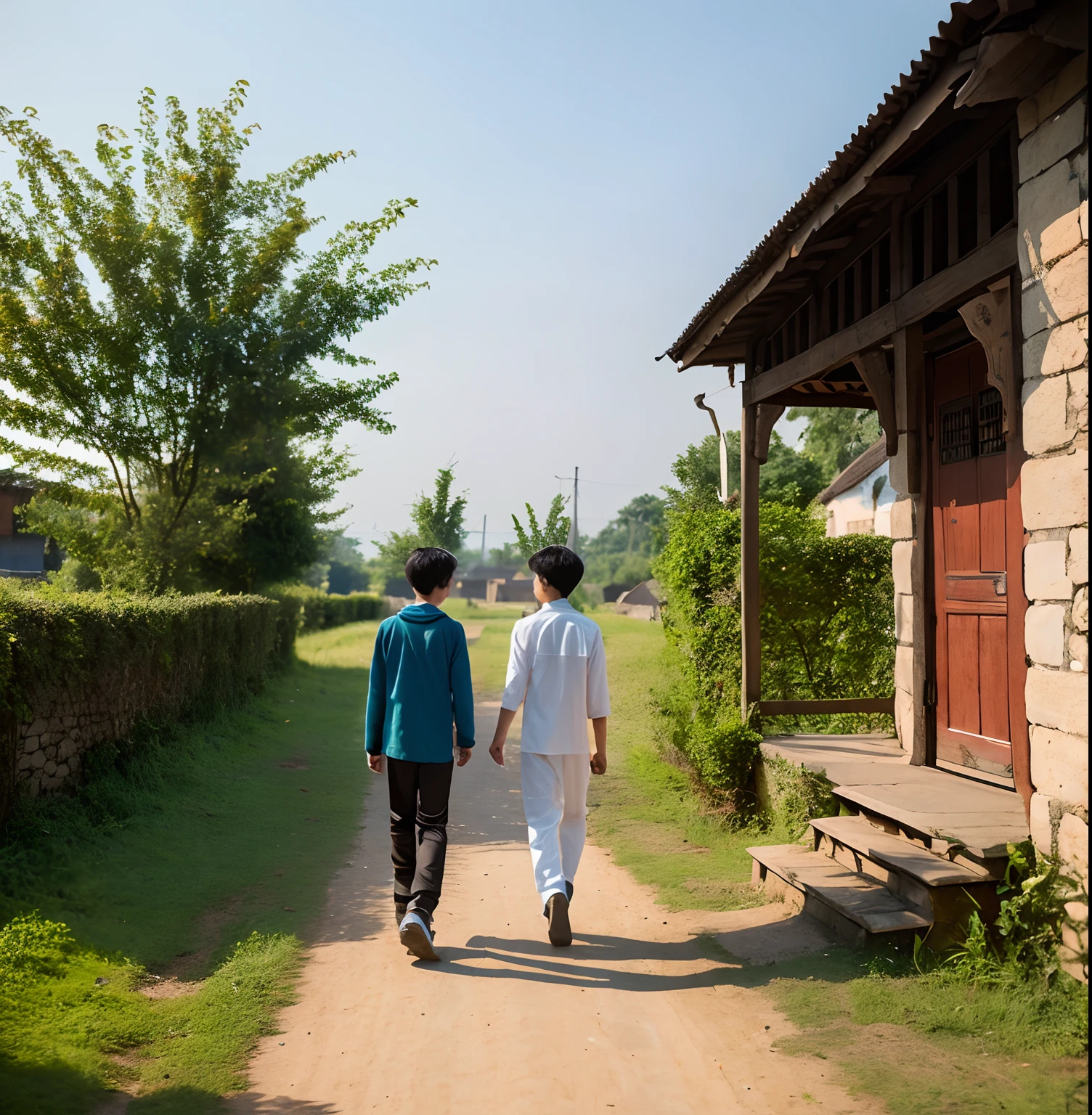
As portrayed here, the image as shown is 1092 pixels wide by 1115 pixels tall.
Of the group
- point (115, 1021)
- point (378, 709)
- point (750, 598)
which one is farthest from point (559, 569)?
point (750, 598)

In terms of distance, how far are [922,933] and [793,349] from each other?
504 cm

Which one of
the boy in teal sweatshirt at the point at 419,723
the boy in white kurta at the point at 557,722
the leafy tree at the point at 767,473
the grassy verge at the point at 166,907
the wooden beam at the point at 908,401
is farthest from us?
the leafy tree at the point at 767,473

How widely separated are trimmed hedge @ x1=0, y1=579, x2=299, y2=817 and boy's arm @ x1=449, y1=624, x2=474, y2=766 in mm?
2815

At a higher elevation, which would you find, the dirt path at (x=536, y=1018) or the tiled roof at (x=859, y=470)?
the tiled roof at (x=859, y=470)

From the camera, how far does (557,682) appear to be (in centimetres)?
489

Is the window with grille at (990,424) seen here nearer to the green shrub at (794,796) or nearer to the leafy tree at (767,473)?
the green shrub at (794,796)

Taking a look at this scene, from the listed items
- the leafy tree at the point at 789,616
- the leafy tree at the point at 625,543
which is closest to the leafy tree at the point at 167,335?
the leafy tree at the point at 789,616

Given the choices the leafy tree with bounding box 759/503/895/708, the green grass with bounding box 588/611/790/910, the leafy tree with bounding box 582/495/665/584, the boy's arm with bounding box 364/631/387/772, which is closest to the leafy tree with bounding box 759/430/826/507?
the green grass with bounding box 588/611/790/910

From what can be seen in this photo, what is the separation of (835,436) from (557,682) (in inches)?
1274

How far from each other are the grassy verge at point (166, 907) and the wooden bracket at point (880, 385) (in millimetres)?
5004

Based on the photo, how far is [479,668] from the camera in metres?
21.6

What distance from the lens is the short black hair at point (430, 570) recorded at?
4910 mm

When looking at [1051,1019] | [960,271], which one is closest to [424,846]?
[1051,1019]

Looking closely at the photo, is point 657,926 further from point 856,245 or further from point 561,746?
point 856,245
